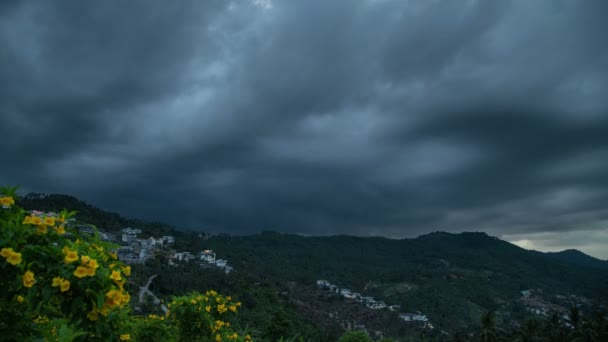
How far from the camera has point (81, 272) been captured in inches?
105

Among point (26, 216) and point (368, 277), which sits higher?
point (26, 216)

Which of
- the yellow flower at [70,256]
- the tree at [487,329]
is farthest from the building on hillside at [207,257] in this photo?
the yellow flower at [70,256]

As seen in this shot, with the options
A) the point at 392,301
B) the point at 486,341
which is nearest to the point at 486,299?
the point at 392,301

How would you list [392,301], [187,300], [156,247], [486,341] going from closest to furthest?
[187,300], [486,341], [156,247], [392,301]

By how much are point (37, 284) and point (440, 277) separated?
188 m

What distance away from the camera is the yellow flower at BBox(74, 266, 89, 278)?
264 cm

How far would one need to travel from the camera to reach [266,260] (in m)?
173

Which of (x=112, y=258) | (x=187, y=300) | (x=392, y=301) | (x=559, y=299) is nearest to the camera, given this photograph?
(x=112, y=258)

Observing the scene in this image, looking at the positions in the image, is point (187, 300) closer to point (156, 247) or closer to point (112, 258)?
point (112, 258)

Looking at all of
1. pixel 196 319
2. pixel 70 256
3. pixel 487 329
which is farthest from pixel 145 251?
pixel 70 256

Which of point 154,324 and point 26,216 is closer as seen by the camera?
Result: point 26,216

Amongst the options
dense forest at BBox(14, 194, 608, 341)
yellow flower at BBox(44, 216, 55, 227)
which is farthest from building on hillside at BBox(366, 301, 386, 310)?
yellow flower at BBox(44, 216, 55, 227)

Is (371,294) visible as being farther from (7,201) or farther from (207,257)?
(7,201)

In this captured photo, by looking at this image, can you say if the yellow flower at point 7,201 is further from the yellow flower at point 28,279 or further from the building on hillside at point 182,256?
the building on hillside at point 182,256
